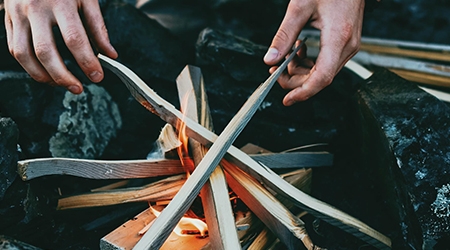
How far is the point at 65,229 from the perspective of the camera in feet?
5.77

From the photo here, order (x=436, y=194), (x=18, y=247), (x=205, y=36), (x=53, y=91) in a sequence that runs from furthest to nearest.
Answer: (x=205, y=36)
(x=53, y=91)
(x=436, y=194)
(x=18, y=247)

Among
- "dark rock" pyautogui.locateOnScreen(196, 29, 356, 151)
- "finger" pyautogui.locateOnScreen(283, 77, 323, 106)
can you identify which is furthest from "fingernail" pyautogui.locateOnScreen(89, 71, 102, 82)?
"dark rock" pyautogui.locateOnScreen(196, 29, 356, 151)

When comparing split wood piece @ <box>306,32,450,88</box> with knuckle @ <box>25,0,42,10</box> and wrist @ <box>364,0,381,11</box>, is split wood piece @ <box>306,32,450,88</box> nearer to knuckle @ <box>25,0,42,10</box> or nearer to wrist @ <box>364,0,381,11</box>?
wrist @ <box>364,0,381,11</box>

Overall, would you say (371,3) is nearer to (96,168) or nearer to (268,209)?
(268,209)

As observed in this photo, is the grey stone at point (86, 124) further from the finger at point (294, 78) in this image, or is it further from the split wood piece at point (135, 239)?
the finger at point (294, 78)

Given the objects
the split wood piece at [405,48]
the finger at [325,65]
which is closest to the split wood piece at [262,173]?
the finger at [325,65]

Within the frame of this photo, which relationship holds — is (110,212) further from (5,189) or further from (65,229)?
(5,189)

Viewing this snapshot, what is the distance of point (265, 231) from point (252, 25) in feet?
6.61

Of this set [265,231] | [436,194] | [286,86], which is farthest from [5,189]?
[436,194]

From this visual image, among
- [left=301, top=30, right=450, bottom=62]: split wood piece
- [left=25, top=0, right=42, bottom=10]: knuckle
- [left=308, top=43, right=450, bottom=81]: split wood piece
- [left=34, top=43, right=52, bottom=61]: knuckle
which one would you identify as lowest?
[left=308, top=43, right=450, bottom=81]: split wood piece

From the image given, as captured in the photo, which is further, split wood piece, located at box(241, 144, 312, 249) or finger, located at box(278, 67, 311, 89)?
finger, located at box(278, 67, 311, 89)

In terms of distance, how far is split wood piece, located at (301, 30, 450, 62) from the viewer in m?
2.86

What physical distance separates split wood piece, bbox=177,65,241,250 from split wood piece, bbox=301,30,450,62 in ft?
4.66

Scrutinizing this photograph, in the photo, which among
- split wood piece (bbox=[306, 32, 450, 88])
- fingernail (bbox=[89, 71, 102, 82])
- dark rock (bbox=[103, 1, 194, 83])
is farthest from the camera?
split wood piece (bbox=[306, 32, 450, 88])
